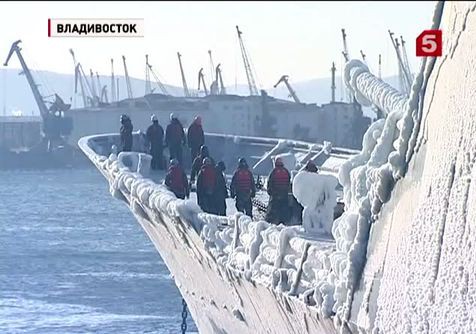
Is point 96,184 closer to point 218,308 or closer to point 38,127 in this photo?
point 38,127

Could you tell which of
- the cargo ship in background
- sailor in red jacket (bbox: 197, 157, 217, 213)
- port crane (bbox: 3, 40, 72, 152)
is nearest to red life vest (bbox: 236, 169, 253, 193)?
sailor in red jacket (bbox: 197, 157, 217, 213)

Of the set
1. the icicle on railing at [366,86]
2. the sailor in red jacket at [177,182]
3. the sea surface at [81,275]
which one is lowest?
the sea surface at [81,275]

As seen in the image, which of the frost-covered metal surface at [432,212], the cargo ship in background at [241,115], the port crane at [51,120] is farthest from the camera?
the port crane at [51,120]

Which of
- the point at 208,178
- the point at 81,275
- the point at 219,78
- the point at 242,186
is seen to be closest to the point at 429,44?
the point at 242,186

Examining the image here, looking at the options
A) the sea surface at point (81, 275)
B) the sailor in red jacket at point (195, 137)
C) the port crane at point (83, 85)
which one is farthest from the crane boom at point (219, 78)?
the sailor in red jacket at point (195, 137)

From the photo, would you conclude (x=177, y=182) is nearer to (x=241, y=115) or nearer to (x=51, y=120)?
(x=241, y=115)

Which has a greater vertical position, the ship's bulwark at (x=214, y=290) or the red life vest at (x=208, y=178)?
the red life vest at (x=208, y=178)

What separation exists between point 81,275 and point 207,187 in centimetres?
2179

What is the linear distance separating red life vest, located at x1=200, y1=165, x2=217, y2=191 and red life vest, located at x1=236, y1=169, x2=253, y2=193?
229 mm

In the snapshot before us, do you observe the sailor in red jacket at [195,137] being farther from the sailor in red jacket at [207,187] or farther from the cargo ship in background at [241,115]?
the cargo ship in background at [241,115]

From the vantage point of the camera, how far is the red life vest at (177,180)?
1683cm

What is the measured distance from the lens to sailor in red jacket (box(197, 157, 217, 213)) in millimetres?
15312

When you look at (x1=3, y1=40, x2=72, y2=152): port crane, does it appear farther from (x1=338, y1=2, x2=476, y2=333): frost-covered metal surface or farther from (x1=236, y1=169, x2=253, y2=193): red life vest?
(x1=338, y1=2, x2=476, y2=333): frost-covered metal surface

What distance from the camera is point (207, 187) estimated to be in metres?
15.3
